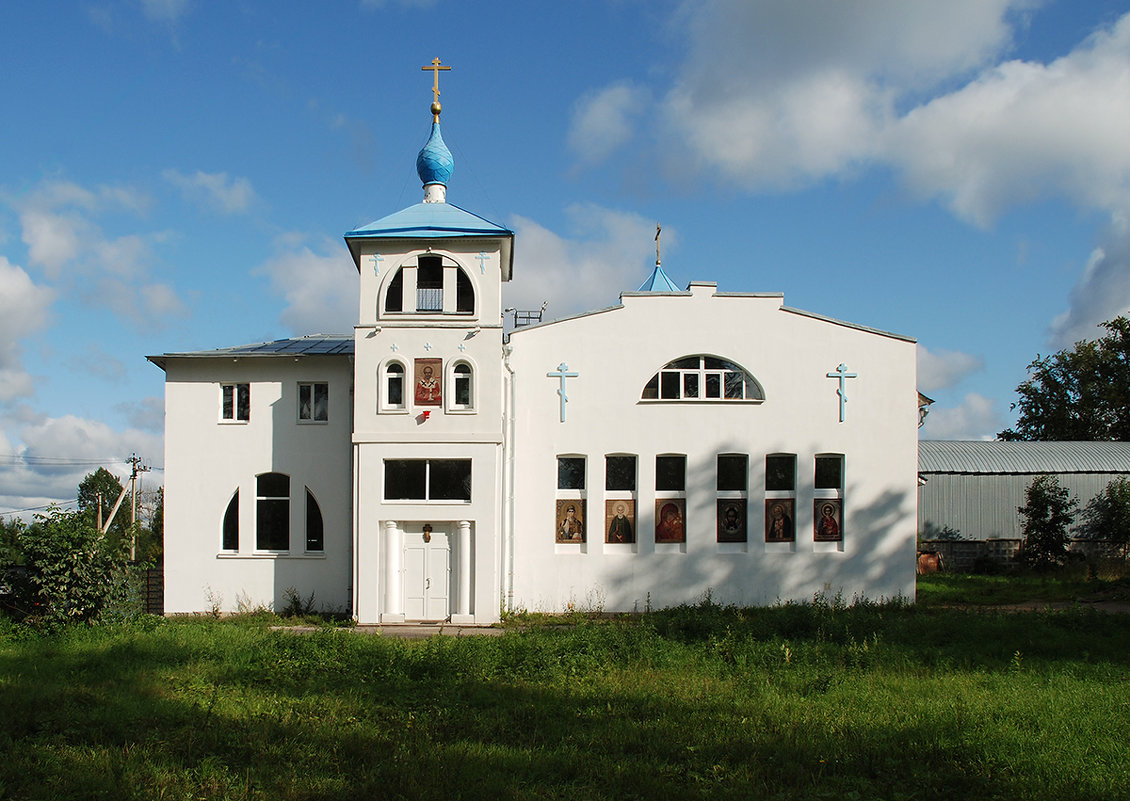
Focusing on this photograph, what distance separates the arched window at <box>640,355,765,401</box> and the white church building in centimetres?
5

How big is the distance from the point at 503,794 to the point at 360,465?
1006 centimetres

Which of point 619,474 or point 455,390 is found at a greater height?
point 455,390

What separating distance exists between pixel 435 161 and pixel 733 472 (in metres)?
9.66

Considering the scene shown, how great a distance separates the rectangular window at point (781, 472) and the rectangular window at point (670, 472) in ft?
6.05

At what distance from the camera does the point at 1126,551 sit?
26.2m

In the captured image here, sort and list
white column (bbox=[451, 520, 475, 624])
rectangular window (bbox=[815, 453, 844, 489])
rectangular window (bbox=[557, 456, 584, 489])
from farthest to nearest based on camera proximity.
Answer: rectangular window (bbox=[815, 453, 844, 489]) < rectangular window (bbox=[557, 456, 584, 489]) < white column (bbox=[451, 520, 475, 624])

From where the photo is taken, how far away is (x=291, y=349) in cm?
1889

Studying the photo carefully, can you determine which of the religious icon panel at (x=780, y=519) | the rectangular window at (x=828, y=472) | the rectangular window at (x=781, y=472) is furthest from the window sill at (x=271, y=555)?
the rectangular window at (x=828, y=472)

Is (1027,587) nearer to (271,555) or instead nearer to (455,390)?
(455,390)

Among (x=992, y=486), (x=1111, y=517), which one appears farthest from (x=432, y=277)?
(x=1111, y=517)

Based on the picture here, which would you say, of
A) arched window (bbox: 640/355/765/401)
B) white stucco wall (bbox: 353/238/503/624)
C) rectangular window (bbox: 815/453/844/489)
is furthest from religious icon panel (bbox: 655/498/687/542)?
white stucco wall (bbox: 353/238/503/624)

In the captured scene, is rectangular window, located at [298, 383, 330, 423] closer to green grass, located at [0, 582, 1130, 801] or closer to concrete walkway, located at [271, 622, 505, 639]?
concrete walkway, located at [271, 622, 505, 639]

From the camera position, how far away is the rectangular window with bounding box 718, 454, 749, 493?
59.4ft

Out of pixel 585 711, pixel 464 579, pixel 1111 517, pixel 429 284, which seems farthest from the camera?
pixel 1111 517
